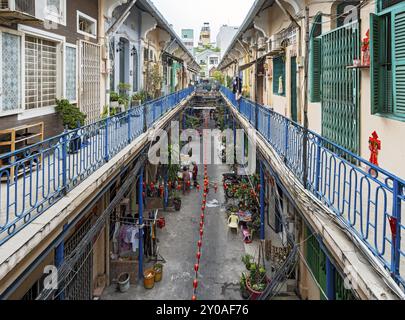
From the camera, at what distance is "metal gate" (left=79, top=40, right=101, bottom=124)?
34.7ft

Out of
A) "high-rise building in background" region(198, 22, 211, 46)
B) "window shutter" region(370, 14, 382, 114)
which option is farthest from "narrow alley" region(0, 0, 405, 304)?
"high-rise building in background" region(198, 22, 211, 46)

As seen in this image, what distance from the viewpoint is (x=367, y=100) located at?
676cm

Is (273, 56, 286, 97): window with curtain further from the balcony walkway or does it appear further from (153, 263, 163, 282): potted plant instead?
(153, 263, 163, 282): potted plant

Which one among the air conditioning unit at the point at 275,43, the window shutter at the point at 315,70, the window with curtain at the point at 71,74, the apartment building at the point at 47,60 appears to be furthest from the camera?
the air conditioning unit at the point at 275,43

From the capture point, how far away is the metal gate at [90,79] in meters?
10.6

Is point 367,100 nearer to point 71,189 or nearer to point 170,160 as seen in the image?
point 71,189

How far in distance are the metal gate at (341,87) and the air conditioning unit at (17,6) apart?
224 inches

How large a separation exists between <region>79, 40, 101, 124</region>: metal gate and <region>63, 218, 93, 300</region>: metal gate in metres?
3.23

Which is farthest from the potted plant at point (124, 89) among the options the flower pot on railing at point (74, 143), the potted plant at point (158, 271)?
the flower pot on railing at point (74, 143)

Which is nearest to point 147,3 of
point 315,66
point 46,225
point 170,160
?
point 315,66

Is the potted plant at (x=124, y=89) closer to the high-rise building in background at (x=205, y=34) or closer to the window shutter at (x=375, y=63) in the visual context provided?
the window shutter at (x=375, y=63)

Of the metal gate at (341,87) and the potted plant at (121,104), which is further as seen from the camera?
the potted plant at (121,104)
